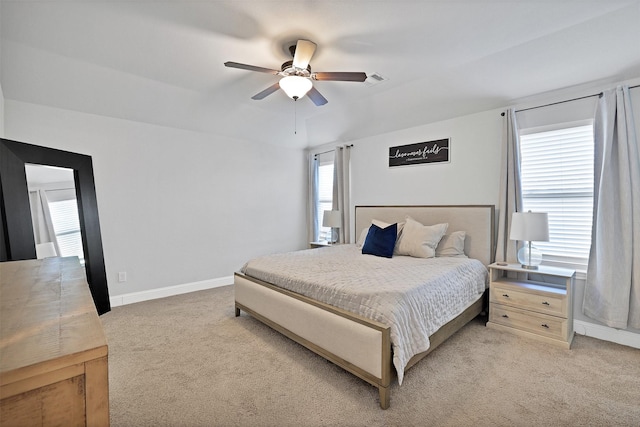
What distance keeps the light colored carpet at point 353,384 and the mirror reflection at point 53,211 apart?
1004mm

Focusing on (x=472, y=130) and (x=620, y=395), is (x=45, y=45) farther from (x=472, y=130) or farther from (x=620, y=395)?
(x=620, y=395)

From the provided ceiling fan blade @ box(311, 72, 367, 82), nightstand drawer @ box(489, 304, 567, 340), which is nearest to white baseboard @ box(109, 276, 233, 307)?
ceiling fan blade @ box(311, 72, 367, 82)

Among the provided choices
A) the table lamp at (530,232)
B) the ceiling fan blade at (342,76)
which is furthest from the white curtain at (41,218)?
the table lamp at (530,232)

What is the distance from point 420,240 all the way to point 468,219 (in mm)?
684

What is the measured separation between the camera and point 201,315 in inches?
135

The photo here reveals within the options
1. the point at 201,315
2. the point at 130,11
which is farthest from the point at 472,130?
the point at 201,315

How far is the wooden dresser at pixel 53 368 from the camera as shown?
51cm

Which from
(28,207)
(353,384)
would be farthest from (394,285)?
(28,207)

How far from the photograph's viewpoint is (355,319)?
2002 mm

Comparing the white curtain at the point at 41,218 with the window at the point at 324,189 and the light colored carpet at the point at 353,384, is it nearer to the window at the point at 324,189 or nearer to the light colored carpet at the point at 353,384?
the light colored carpet at the point at 353,384

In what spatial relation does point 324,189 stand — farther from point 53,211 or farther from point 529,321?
point 53,211

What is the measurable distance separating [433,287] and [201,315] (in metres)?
2.63

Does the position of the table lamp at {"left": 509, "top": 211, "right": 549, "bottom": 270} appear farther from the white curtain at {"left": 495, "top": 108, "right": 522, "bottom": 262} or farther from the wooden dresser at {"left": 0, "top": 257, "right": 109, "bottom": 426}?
the wooden dresser at {"left": 0, "top": 257, "right": 109, "bottom": 426}

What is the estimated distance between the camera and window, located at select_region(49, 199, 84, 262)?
9.07 feet
